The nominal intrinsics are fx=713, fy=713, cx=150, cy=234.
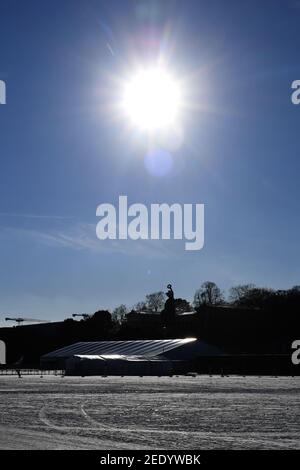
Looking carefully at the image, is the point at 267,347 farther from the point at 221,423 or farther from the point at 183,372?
the point at 221,423

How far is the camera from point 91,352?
137 m

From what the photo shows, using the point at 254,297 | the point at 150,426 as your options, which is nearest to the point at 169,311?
the point at 254,297

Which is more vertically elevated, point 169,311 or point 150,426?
point 169,311

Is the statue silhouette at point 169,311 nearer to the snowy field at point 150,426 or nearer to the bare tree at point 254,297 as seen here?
the bare tree at point 254,297

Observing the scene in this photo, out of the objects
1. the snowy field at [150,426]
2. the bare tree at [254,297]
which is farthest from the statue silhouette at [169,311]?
the snowy field at [150,426]

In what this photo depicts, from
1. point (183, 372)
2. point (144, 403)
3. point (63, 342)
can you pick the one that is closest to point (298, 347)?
point (183, 372)

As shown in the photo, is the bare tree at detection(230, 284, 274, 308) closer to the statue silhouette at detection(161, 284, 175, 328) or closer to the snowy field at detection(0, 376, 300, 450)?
the statue silhouette at detection(161, 284, 175, 328)

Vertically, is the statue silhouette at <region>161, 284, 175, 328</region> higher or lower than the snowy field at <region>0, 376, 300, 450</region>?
higher

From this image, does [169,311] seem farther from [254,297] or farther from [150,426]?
[150,426]

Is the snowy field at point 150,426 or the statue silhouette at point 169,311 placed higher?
the statue silhouette at point 169,311

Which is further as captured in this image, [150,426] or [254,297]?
[254,297]

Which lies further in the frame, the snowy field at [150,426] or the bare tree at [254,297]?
the bare tree at [254,297]

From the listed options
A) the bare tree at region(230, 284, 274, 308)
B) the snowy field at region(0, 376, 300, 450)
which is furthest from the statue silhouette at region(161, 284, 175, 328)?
the snowy field at region(0, 376, 300, 450)
